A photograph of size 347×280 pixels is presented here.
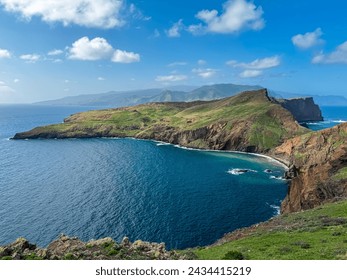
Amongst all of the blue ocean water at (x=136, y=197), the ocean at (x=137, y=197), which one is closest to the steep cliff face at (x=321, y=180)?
the blue ocean water at (x=136, y=197)

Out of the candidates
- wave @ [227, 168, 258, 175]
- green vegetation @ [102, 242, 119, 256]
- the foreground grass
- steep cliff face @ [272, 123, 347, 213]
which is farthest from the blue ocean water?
green vegetation @ [102, 242, 119, 256]

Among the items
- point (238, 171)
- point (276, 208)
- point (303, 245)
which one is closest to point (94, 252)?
point (303, 245)

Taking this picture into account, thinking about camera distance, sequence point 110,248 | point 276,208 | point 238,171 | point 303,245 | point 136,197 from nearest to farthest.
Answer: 1. point 303,245
2. point 110,248
3. point 276,208
4. point 136,197
5. point 238,171

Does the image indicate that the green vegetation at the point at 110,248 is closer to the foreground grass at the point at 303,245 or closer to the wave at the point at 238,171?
the foreground grass at the point at 303,245

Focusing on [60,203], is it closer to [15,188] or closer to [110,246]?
[15,188]

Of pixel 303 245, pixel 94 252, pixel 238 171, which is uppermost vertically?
pixel 303 245

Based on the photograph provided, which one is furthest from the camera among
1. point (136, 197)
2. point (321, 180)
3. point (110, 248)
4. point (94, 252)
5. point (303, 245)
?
point (136, 197)

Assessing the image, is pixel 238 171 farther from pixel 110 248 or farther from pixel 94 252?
pixel 94 252
